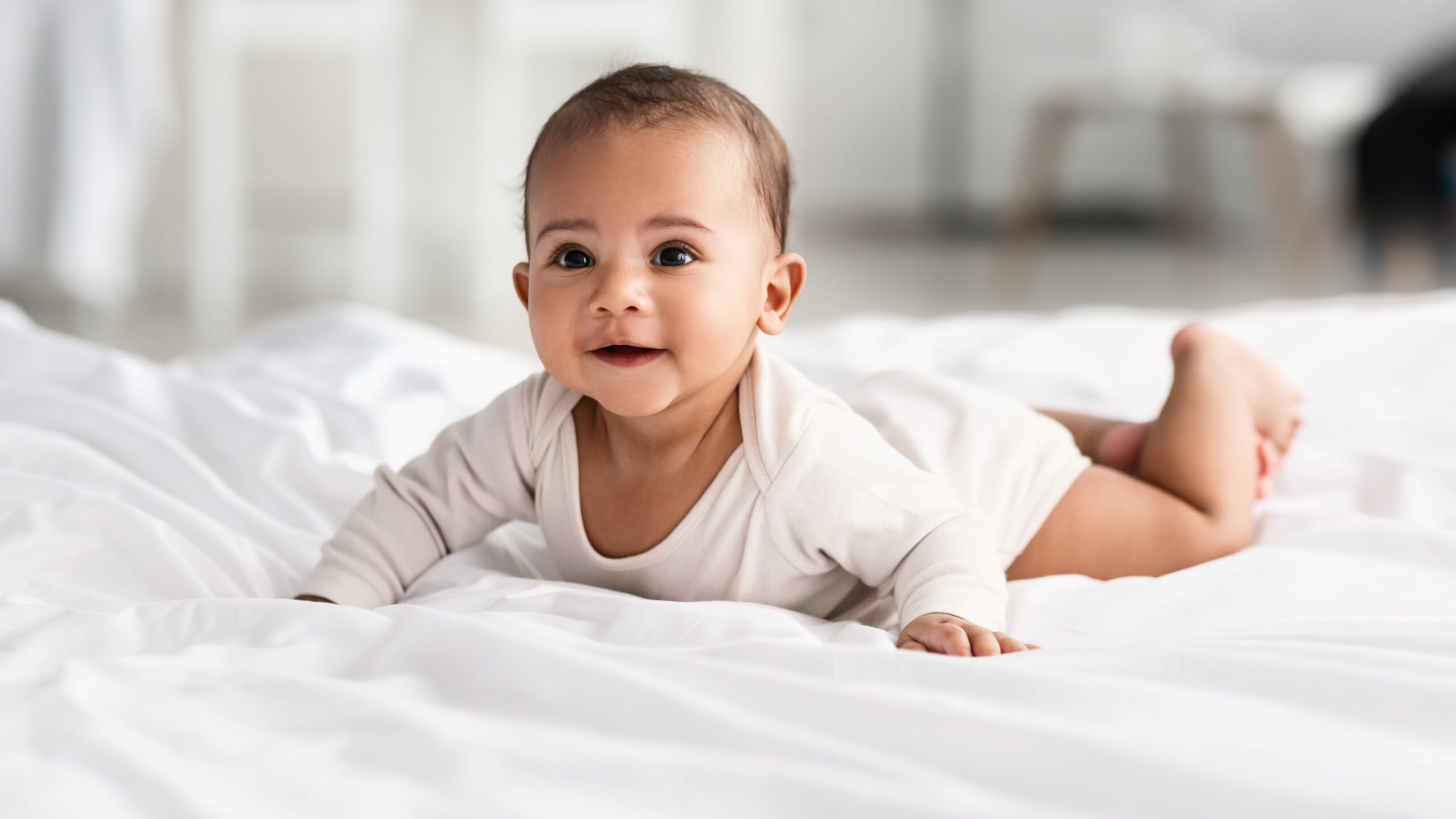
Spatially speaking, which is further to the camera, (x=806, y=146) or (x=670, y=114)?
(x=806, y=146)

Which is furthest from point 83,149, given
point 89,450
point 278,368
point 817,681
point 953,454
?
point 817,681

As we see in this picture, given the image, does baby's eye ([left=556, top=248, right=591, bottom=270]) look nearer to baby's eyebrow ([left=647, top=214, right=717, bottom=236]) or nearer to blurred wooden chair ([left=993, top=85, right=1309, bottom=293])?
baby's eyebrow ([left=647, top=214, right=717, bottom=236])

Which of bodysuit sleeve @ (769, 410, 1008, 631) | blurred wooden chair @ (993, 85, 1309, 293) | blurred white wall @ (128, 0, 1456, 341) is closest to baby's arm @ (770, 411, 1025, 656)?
bodysuit sleeve @ (769, 410, 1008, 631)

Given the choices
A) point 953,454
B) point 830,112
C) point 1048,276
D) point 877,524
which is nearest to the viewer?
point 877,524

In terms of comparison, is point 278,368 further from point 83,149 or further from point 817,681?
point 83,149

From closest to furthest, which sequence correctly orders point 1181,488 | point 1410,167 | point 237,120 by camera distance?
point 1181,488 → point 1410,167 → point 237,120

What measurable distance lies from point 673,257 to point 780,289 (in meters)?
0.10

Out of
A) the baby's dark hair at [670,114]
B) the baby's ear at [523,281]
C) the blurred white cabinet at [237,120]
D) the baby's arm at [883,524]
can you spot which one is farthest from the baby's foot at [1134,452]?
the blurred white cabinet at [237,120]

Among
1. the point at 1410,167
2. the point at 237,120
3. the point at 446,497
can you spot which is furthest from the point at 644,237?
the point at 237,120

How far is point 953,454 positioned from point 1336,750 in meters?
0.39

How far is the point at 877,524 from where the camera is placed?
72 cm

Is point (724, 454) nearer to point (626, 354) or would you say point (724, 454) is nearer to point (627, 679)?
point (626, 354)

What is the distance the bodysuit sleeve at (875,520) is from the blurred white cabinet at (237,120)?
9.93 ft

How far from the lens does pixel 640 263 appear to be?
69cm
